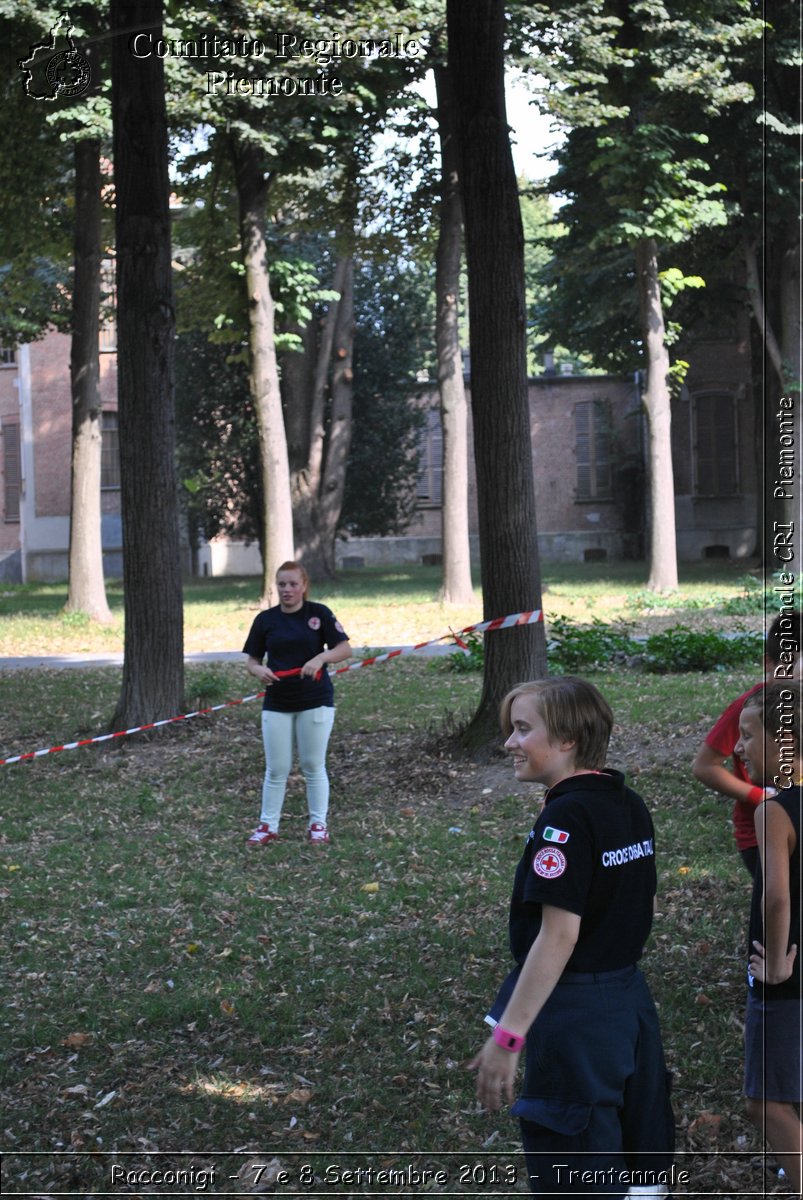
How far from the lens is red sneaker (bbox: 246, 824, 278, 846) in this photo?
8.88 metres

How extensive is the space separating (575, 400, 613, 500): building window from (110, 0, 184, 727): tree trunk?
117ft

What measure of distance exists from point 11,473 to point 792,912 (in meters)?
45.3

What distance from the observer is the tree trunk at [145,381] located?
1171 centimetres

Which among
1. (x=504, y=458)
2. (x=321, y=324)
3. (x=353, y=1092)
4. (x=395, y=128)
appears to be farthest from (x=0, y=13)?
(x=321, y=324)

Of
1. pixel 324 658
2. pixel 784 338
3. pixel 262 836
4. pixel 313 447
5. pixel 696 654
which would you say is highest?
pixel 784 338

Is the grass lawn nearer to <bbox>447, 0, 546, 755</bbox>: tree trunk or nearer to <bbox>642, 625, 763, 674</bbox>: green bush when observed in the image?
<bbox>447, 0, 546, 755</bbox>: tree trunk

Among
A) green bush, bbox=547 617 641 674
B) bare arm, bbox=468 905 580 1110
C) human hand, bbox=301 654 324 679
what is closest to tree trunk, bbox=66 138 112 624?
green bush, bbox=547 617 641 674

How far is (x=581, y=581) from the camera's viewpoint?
1272 inches

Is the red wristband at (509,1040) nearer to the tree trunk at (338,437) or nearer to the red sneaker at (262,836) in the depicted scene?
the red sneaker at (262,836)

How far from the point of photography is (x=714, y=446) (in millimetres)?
44969

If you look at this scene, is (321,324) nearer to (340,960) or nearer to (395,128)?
(395,128)

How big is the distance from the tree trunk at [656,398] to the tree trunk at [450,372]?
3902 millimetres

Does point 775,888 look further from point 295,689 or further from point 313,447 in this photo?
point 313,447

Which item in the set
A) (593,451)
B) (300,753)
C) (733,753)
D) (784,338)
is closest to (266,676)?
(300,753)
